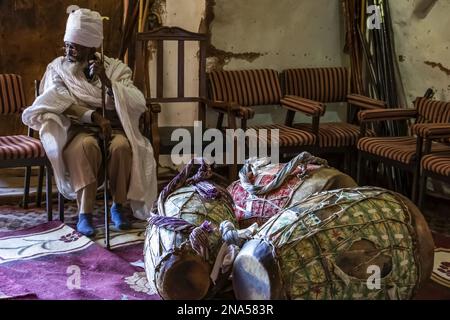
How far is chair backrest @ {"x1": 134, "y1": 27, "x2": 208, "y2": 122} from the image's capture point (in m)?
4.98

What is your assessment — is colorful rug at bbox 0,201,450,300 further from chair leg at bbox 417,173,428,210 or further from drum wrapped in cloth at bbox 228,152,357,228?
drum wrapped in cloth at bbox 228,152,357,228

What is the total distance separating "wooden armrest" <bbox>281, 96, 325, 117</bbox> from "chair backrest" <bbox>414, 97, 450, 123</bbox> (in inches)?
28.9

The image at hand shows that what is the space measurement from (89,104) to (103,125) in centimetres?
34

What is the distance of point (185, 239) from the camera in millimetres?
2809

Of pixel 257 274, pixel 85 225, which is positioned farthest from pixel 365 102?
pixel 257 274

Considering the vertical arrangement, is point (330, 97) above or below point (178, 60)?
below

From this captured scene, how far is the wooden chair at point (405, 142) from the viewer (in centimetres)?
463

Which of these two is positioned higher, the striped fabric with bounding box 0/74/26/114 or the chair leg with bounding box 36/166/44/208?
the striped fabric with bounding box 0/74/26/114

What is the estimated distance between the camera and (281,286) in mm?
2559

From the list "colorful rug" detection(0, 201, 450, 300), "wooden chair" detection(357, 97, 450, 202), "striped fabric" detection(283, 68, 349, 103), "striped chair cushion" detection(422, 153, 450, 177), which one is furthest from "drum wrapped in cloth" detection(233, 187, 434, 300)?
"striped fabric" detection(283, 68, 349, 103)

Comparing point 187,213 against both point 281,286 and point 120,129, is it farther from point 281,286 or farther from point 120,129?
point 120,129

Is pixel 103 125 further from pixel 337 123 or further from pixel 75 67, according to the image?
pixel 337 123

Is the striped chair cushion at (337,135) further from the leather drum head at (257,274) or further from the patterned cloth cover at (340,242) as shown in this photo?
the leather drum head at (257,274)
